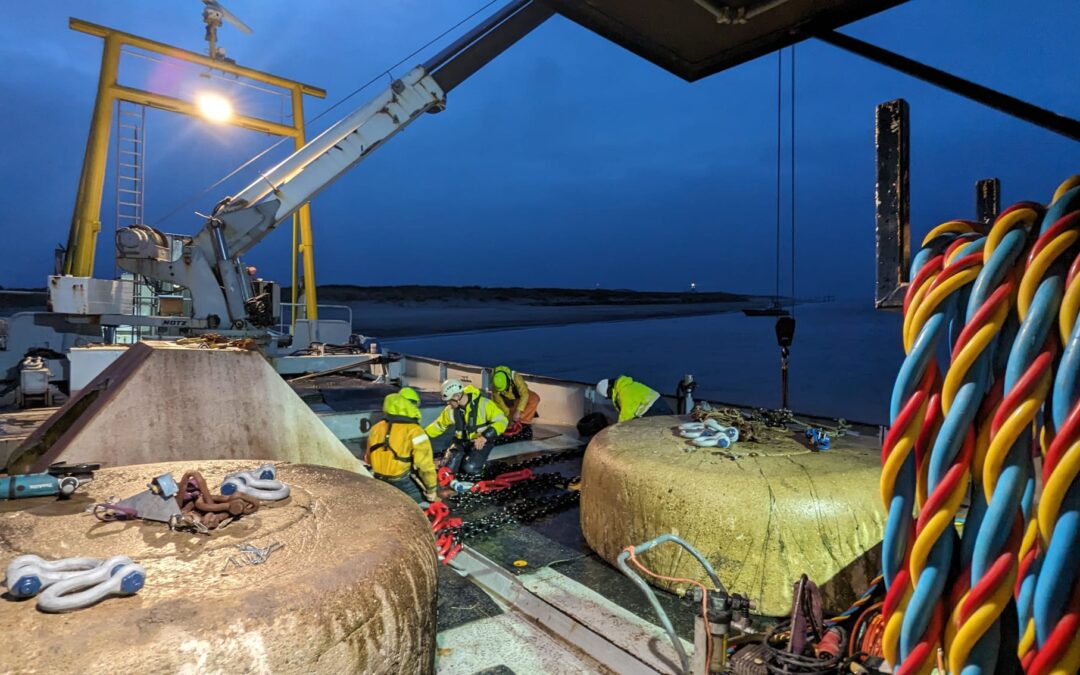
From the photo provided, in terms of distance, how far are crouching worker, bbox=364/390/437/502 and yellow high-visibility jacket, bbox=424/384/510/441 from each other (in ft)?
4.57

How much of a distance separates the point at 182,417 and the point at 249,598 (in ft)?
10.5

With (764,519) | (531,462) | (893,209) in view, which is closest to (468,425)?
(531,462)

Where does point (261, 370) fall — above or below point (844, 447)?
above

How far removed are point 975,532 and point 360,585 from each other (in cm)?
200

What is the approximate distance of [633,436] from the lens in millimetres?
5199

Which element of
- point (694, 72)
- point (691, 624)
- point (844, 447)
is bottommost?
point (691, 624)

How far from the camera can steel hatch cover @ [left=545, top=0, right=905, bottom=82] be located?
2.41m

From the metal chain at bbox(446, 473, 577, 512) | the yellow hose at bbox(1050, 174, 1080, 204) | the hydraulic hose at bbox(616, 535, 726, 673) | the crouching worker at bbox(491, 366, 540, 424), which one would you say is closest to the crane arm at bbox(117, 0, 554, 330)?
the crouching worker at bbox(491, 366, 540, 424)

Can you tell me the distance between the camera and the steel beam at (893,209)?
4.81ft

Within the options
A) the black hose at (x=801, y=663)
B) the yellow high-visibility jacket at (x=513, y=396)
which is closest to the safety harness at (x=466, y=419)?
the yellow high-visibility jacket at (x=513, y=396)

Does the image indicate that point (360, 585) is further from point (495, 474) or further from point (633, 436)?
point (495, 474)

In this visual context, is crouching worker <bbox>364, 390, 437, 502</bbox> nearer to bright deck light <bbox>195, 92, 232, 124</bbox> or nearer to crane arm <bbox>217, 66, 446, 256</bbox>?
crane arm <bbox>217, 66, 446, 256</bbox>

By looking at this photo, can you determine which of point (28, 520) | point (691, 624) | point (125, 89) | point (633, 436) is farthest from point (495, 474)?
point (125, 89)

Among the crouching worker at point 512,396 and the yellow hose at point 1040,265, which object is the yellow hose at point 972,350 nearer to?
the yellow hose at point 1040,265
